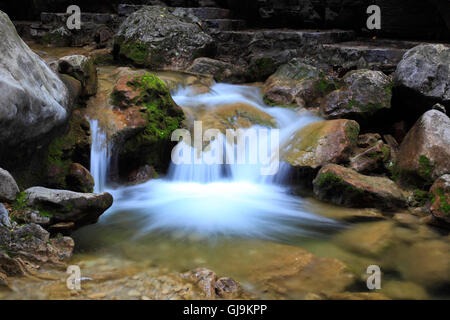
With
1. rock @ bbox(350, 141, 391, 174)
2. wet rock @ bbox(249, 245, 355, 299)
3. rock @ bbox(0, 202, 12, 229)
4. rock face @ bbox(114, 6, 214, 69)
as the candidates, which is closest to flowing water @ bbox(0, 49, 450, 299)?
wet rock @ bbox(249, 245, 355, 299)

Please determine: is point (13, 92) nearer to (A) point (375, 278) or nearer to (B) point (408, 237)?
(A) point (375, 278)

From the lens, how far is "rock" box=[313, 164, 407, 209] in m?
5.28

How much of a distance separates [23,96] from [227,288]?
100 inches

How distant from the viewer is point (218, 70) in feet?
28.9

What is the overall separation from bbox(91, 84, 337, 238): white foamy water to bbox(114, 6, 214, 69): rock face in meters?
2.15

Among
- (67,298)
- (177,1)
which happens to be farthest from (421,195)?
(177,1)

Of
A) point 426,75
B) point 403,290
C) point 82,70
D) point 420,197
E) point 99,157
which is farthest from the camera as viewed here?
point 426,75

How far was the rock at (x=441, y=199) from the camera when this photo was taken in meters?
4.71

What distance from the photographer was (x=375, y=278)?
143 inches

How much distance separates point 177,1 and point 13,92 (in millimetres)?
8835

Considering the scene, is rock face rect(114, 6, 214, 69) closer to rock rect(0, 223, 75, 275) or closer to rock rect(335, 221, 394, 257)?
rock rect(335, 221, 394, 257)

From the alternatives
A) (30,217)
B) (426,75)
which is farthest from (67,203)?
(426,75)

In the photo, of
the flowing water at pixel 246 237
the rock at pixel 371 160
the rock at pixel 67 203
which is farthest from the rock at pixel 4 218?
the rock at pixel 371 160

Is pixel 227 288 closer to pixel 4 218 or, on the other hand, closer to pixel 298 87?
pixel 4 218
